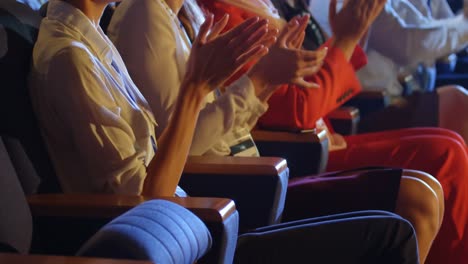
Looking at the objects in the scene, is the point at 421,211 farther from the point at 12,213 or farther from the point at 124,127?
the point at 12,213

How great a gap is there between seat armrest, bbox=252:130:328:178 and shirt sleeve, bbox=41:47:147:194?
2.04 ft

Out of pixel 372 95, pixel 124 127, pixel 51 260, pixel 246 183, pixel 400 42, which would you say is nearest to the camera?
pixel 51 260

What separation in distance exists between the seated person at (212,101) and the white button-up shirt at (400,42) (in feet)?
4.41

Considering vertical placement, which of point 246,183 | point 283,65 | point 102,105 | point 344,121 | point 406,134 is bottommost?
point 344,121

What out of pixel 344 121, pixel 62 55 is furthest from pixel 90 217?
pixel 344 121

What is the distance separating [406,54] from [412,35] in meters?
0.07

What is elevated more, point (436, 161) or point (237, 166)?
point (237, 166)

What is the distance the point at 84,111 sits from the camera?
45.7 inches

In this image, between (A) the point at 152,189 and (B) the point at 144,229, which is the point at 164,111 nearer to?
(A) the point at 152,189

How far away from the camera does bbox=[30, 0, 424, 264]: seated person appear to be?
1.17 m

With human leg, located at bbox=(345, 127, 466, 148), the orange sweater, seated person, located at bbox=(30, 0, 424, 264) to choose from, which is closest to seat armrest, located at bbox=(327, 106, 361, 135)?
human leg, located at bbox=(345, 127, 466, 148)

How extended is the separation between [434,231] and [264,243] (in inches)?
15.0

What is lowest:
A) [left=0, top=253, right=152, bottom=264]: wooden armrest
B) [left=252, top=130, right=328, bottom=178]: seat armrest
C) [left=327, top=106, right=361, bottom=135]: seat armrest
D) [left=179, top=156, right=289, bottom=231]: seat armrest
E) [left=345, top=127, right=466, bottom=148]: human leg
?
[left=327, top=106, right=361, bottom=135]: seat armrest

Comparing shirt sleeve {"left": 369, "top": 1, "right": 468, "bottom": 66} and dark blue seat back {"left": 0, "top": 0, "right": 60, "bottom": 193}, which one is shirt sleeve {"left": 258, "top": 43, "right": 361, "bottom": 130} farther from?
shirt sleeve {"left": 369, "top": 1, "right": 468, "bottom": 66}
